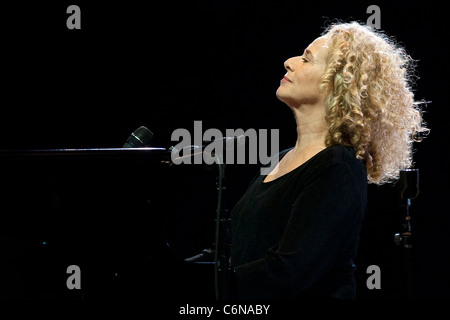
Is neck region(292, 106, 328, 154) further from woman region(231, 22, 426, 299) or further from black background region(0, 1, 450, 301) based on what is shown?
black background region(0, 1, 450, 301)

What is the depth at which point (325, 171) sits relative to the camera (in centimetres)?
141

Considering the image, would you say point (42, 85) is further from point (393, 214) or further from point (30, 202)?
point (393, 214)

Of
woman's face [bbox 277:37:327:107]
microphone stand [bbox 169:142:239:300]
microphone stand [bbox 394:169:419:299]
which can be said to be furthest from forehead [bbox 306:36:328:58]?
microphone stand [bbox 394:169:419:299]

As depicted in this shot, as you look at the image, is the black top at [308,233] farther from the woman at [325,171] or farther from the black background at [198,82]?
the black background at [198,82]

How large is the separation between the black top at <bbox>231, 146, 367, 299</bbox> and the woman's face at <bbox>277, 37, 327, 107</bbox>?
0.21 m

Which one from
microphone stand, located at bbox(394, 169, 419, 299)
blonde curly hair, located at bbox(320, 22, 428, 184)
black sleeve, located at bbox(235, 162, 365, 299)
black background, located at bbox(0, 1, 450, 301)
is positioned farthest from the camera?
black background, located at bbox(0, 1, 450, 301)

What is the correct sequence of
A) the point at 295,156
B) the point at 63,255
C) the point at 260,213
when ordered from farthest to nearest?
1. the point at 63,255
2. the point at 295,156
3. the point at 260,213

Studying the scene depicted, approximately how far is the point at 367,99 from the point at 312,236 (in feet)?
1.74

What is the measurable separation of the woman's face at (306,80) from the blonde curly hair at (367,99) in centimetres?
3

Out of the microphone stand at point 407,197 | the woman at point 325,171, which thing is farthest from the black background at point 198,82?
the woman at point 325,171

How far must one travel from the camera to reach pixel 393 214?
2855 mm

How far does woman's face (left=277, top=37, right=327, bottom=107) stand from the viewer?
1.63 m
